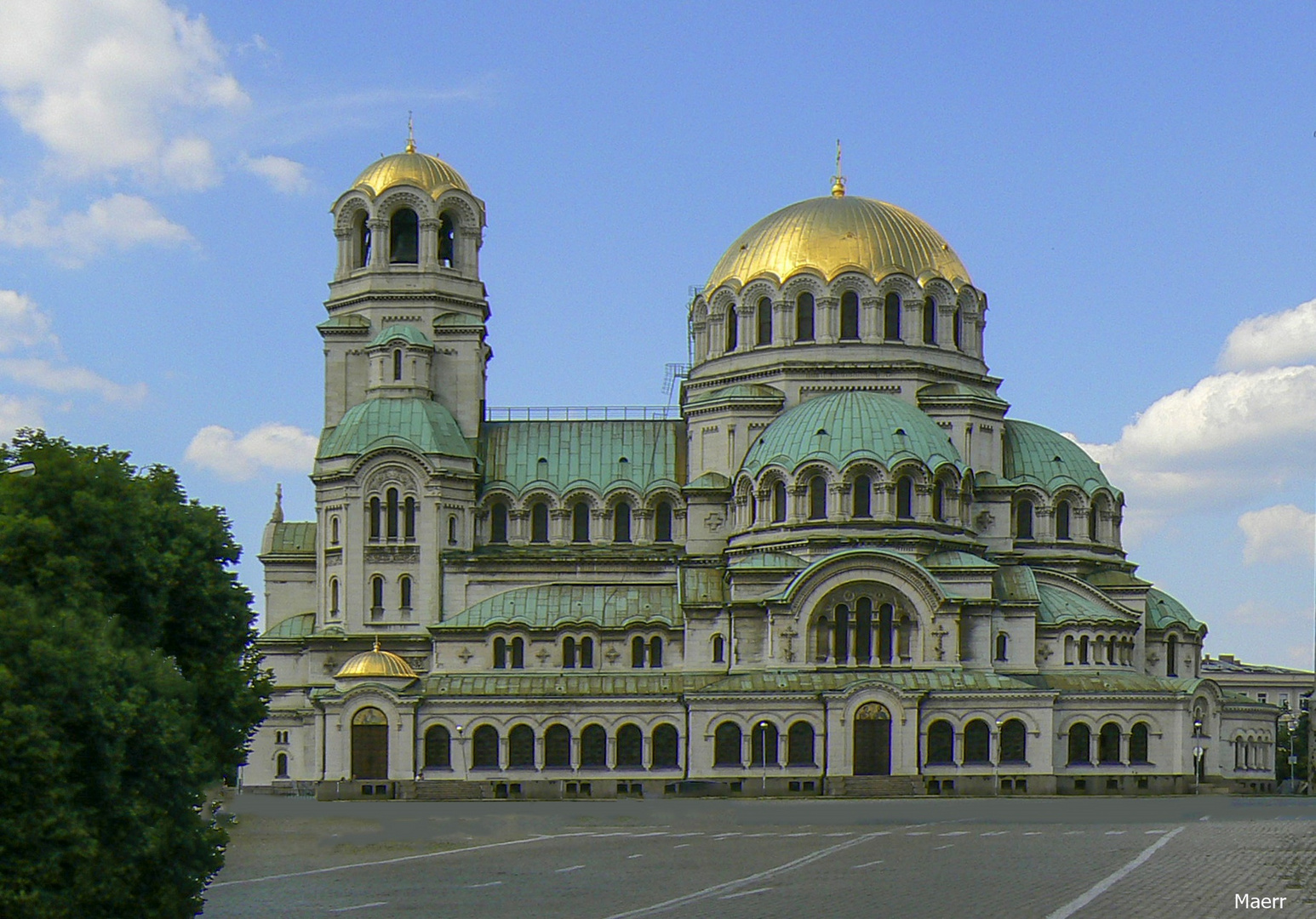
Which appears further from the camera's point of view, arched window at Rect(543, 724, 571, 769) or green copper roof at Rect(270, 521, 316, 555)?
green copper roof at Rect(270, 521, 316, 555)

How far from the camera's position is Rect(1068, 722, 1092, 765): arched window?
269ft

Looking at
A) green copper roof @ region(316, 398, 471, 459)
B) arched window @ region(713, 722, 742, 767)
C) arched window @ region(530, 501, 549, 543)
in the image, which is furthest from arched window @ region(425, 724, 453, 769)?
green copper roof @ region(316, 398, 471, 459)

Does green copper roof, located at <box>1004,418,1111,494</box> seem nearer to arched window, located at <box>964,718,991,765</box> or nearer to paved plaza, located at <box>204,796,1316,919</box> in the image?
arched window, located at <box>964,718,991,765</box>

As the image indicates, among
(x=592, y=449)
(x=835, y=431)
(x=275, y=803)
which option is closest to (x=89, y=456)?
(x=275, y=803)

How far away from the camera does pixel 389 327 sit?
301 feet

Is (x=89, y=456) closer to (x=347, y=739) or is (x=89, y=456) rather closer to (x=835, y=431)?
(x=347, y=739)

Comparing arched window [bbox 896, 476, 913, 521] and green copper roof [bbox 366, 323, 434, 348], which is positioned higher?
green copper roof [bbox 366, 323, 434, 348]

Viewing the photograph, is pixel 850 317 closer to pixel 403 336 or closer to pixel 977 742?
pixel 403 336

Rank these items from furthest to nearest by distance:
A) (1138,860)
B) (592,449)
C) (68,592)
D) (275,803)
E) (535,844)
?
(592,449) < (275,803) < (535,844) < (1138,860) < (68,592)

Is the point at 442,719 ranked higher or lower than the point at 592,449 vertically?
lower

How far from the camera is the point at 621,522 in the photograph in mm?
92688

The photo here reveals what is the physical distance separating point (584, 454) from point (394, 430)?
9.84m

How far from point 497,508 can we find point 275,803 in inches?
794

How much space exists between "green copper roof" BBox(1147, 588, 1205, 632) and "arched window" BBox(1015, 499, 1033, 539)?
6266 millimetres
